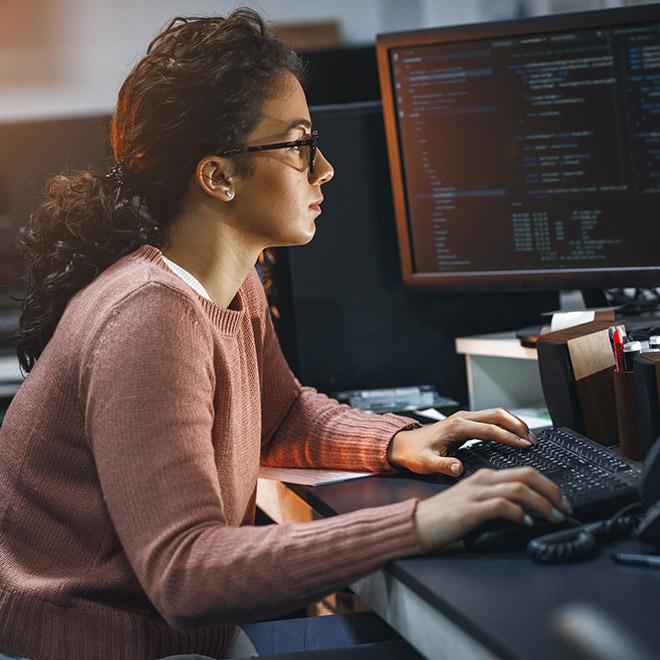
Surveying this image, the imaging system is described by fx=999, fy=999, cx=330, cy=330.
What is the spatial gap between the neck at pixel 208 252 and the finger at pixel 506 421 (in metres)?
0.37

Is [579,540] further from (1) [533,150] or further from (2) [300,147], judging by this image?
(1) [533,150]

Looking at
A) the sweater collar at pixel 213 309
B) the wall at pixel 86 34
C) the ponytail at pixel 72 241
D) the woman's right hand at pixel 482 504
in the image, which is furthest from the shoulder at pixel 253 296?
the wall at pixel 86 34

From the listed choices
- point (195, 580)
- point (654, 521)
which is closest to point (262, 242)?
point (195, 580)

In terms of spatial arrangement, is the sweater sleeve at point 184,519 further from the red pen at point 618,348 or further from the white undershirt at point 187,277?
the red pen at point 618,348

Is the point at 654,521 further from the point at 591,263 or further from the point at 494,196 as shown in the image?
the point at 494,196

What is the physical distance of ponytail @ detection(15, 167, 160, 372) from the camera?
4.00ft

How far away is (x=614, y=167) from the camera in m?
1.58

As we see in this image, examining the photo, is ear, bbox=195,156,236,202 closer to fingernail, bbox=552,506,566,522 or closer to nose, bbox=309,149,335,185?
nose, bbox=309,149,335,185

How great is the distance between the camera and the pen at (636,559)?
2.90 feet

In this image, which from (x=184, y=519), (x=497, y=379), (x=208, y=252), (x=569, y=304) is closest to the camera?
(x=184, y=519)

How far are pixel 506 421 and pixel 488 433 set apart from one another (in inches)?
1.3

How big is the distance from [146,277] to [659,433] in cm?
62

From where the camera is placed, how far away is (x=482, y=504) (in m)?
0.92

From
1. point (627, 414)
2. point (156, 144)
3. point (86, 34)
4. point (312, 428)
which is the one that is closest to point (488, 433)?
point (627, 414)
